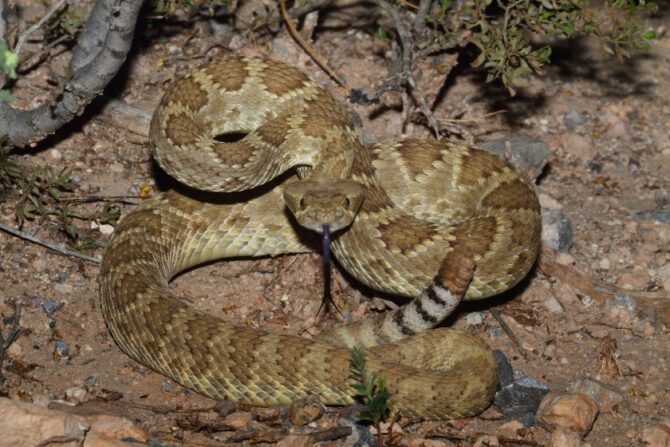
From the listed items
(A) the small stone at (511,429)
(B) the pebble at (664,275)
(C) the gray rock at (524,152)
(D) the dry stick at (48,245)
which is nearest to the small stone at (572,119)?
(C) the gray rock at (524,152)

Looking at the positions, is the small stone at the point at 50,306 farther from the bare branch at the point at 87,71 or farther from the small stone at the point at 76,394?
the bare branch at the point at 87,71

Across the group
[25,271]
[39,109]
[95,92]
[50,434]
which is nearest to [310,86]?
[95,92]

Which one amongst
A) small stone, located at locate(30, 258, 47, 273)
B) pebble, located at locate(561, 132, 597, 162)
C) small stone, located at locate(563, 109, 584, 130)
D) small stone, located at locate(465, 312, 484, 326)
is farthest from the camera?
small stone, located at locate(563, 109, 584, 130)

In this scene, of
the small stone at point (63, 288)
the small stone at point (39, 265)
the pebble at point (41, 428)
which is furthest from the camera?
the small stone at point (39, 265)

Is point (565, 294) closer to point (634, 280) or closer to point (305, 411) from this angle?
point (634, 280)

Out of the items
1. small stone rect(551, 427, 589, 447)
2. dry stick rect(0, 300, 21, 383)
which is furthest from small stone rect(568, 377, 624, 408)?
dry stick rect(0, 300, 21, 383)

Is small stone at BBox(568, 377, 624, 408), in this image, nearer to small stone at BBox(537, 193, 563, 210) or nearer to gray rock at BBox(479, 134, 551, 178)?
small stone at BBox(537, 193, 563, 210)

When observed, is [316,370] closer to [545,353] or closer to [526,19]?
[545,353]
